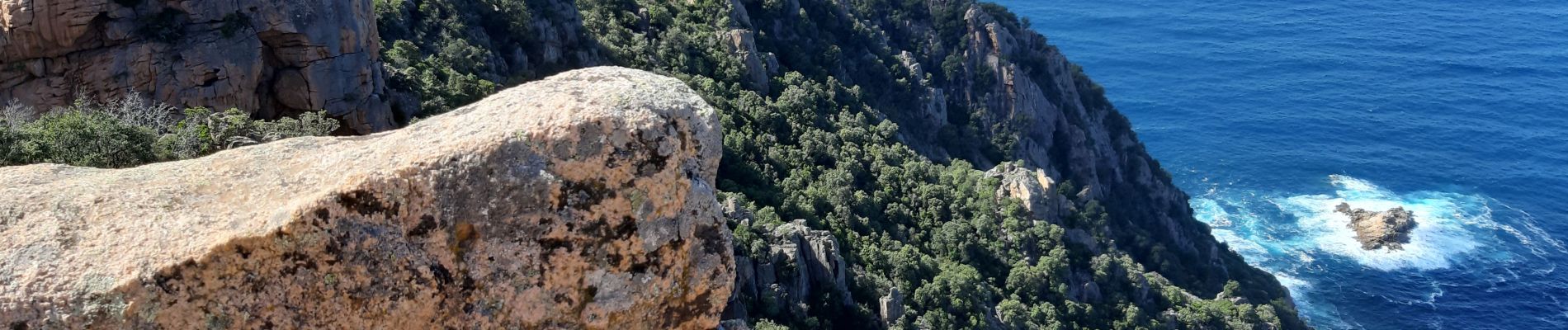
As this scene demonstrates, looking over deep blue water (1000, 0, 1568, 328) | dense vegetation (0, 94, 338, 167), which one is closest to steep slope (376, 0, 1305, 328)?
dense vegetation (0, 94, 338, 167)

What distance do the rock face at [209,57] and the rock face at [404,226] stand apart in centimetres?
1748

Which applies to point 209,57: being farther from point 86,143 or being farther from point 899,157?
point 899,157

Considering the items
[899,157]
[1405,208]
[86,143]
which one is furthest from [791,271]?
[1405,208]

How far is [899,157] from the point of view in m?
69.6

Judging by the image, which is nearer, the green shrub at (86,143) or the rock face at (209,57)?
the green shrub at (86,143)

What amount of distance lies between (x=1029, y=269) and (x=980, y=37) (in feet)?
120

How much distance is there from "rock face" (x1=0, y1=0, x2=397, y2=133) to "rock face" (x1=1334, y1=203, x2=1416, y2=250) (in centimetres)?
10150

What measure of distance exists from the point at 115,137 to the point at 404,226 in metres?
13.6

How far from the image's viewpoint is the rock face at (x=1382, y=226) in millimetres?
110250

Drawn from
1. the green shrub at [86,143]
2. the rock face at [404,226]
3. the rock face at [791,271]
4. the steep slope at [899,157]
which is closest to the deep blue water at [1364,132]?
the steep slope at [899,157]

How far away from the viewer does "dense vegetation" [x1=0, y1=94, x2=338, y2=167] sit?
2367 cm

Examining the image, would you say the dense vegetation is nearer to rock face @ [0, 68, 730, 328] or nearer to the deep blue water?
rock face @ [0, 68, 730, 328]

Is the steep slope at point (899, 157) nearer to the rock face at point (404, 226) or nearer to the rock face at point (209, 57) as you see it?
the rock face at point (209, 57)

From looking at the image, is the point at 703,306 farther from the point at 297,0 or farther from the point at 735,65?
the point at 735,65
